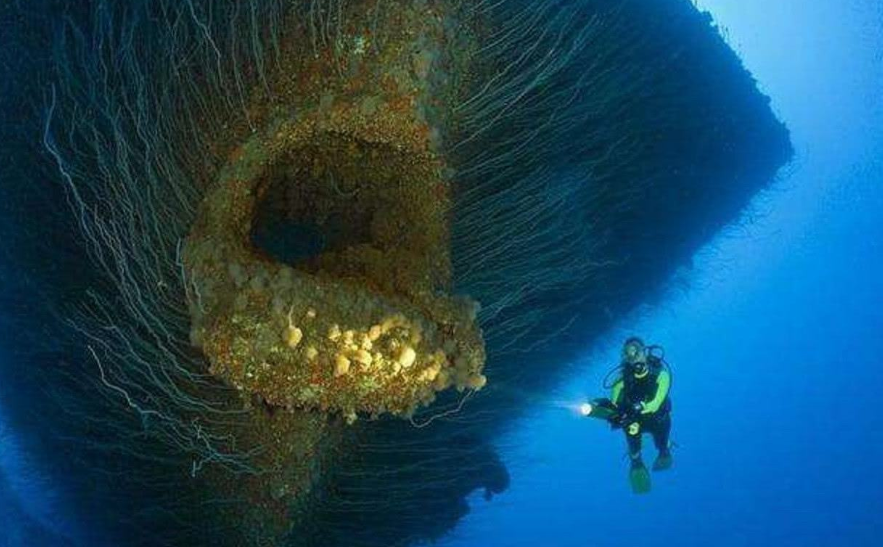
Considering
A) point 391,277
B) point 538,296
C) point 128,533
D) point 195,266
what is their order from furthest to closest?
point 538,296, point 128,533, point 391,277, point 195,266

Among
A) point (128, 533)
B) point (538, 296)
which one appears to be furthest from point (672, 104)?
point (128, 533)

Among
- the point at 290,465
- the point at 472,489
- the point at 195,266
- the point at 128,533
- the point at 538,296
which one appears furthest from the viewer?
the point at 472,489

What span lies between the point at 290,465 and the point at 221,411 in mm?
637

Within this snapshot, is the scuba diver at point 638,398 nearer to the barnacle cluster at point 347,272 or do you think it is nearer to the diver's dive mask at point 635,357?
the diver's dive mask at point 635,357

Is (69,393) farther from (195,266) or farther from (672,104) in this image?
(672,104)


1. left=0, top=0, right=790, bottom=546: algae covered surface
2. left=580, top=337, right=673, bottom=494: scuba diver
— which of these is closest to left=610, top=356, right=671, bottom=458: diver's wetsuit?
left=580, top=337, right=673, bottom=494: scuba diver

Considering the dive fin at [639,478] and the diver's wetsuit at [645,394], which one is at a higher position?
the diver's wetsuit at [645,394]

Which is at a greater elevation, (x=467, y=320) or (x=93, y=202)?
(x=93, y=202)

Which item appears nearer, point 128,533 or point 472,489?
point 128,533

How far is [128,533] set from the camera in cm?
522

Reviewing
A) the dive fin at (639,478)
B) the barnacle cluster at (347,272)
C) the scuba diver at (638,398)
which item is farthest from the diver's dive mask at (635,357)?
the barnacle cluster at (347,272)

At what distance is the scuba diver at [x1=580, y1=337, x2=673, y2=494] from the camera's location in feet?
29.1

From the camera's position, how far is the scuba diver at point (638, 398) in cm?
888

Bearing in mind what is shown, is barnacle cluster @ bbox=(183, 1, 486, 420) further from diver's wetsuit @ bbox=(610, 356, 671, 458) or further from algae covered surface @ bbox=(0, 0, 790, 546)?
diver's wetsuit @ bbox=(610, 356, 671, 458)
